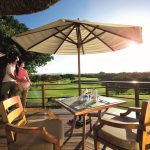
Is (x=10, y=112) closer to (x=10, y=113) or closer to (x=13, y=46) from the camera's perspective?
(x=10, y=113)

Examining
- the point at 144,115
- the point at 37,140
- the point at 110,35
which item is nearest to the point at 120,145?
the point at 144,115

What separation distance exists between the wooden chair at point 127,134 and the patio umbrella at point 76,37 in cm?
200

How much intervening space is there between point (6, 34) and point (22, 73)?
13.2 meters

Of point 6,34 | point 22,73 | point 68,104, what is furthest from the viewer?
point 6,34

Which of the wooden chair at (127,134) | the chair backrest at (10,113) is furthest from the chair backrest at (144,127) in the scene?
the chair backrest at (10,113)

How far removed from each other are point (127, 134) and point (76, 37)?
3.48 meters

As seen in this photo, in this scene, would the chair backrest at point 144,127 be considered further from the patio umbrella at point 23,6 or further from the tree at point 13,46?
the tree at point 13,46

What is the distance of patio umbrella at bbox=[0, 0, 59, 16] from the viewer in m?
2.73

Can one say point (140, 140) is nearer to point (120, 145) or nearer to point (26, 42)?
point (120, 145)

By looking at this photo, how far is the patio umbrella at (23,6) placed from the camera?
2.73m

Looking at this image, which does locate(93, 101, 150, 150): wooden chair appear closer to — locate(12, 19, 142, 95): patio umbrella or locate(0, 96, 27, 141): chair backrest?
locate(0, 96, 27, 141): chair backrest

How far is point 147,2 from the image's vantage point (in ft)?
36.4

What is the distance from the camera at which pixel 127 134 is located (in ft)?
9.45

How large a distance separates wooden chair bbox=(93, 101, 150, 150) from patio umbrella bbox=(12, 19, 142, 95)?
6.57 ft
